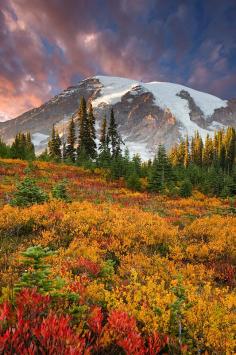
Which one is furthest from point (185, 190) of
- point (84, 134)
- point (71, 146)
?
point (71, 146)

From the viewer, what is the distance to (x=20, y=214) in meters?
10.5

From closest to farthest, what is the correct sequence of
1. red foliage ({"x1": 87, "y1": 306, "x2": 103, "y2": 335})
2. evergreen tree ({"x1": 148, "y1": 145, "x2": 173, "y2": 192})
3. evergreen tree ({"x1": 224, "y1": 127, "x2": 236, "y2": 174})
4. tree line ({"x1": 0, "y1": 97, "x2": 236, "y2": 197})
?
red foliage ({"x1": 87, "y1": 306, "x2": 103, "y2": 335}), evergreen tree ({"x1": 148, "y1": 145, "x2": 173, "y2": 192}), tree line ({"x1": 0, "y1": 97, "x2": 236, "y2": 197}), evergreen tree ({"x1": 224, "y1": 127, "x2": 236, "y2": 174})

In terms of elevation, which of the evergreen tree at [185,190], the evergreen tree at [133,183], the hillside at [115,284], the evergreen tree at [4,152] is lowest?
the hillside at [115,284]

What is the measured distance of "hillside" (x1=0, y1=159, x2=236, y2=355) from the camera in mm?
3857

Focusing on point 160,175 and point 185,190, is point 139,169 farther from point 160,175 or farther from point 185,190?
point 185,190

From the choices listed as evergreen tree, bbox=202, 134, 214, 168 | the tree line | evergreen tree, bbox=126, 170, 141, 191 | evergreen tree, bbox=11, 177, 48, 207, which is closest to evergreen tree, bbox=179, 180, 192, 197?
the tree line

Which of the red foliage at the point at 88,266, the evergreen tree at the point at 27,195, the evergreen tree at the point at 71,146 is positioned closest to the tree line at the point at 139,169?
the evergreen tree at the point at 71,146

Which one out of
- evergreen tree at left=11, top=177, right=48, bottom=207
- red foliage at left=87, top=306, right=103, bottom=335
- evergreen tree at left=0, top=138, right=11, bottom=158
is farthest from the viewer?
evergreen tree at left=0, top=138, right=11, bottom=158

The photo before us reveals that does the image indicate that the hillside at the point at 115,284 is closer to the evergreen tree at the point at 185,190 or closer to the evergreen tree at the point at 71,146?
the evergreen tree at the point at 185,190

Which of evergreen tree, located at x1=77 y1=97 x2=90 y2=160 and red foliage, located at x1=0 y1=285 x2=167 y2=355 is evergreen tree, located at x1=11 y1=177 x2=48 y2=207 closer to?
red foliage, located at x1=0 y1=285 x2=167 y2=355

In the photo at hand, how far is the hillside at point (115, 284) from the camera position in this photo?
3857mm

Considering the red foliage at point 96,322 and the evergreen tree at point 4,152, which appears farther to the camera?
the evergreen tree at point 4,152

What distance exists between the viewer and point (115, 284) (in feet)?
20.7

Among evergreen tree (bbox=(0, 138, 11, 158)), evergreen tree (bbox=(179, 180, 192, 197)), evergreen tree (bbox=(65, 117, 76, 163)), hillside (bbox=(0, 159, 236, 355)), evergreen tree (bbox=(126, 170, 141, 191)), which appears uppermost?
evergreen tree (bbox=(65, 117, 76, 163))
